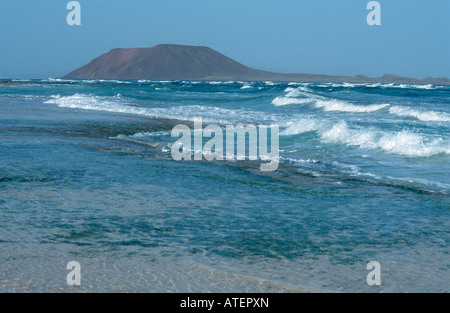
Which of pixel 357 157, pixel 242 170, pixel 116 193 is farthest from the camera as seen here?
pixel 357 157

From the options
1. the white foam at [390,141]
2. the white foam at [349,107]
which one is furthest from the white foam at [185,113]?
the white foam at [390,141]

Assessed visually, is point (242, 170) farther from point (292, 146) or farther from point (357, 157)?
point (292, 146)

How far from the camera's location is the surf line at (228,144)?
36.3 ft

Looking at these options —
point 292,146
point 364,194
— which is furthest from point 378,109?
point 364,194

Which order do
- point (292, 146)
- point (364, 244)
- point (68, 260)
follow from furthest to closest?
point (292, 146)
point (364, 244)
point (68, 260)

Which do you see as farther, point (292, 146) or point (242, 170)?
point (292, 146)

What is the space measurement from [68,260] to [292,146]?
33.1 ft

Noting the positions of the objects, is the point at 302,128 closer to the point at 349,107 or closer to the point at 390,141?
the point at 390,141

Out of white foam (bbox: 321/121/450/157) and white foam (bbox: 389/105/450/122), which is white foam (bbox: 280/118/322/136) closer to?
white foam (bbox: 321/121/450/157)

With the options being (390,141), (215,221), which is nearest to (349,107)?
(390,141)

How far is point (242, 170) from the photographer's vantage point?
9500mm

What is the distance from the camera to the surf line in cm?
1105

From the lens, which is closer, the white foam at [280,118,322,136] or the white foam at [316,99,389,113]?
the white foam at [280,118,322,136]

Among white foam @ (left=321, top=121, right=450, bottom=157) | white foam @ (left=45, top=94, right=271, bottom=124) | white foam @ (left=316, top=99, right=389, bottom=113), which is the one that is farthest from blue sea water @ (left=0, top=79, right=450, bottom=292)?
white foam @ (left=316, top=99, right=389, bottom=113)
